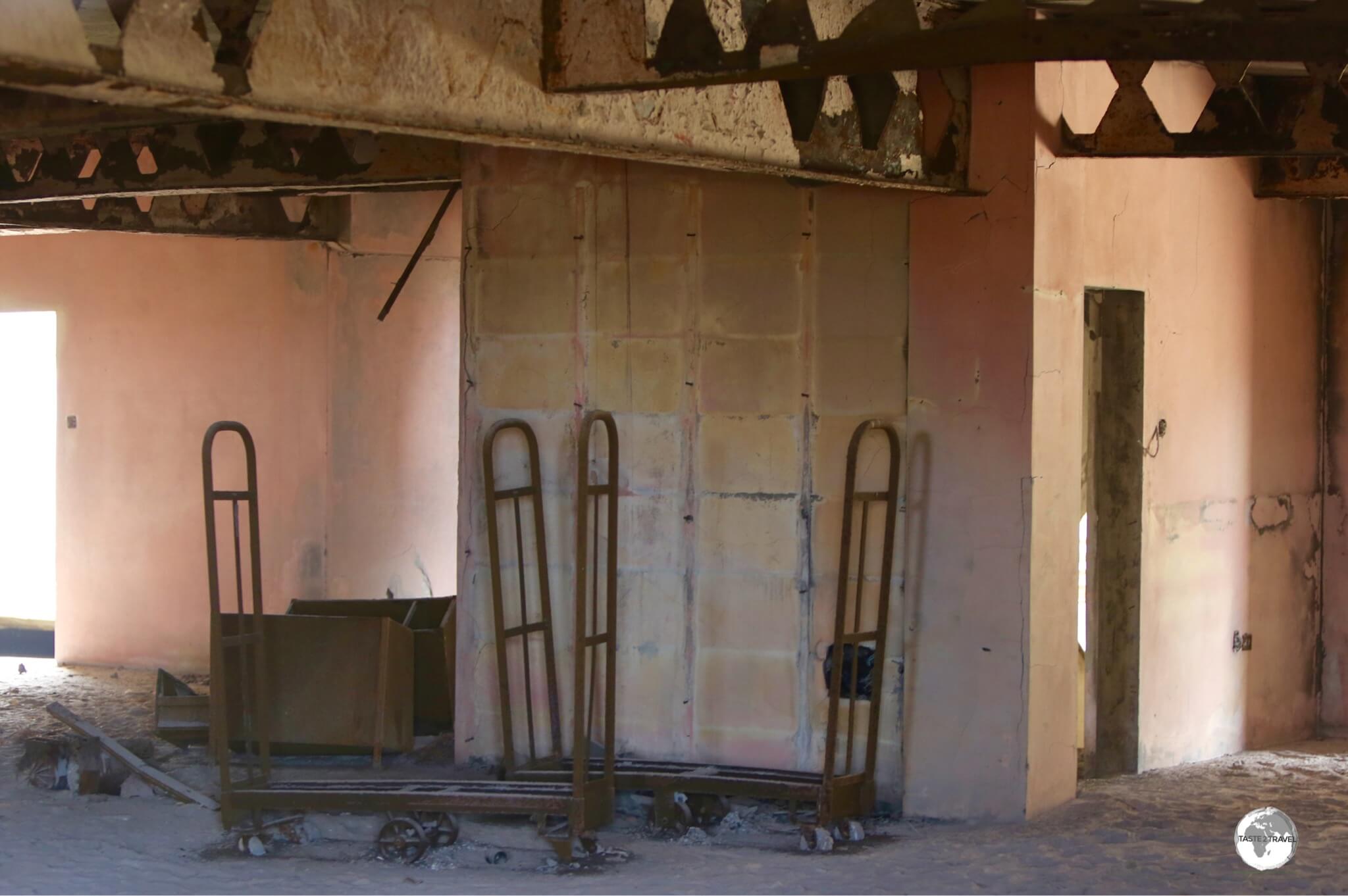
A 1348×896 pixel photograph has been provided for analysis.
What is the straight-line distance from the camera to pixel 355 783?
573 cm

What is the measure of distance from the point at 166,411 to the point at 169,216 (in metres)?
2.07

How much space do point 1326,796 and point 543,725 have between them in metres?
3.69

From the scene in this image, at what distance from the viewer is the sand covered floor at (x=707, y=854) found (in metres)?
5.04

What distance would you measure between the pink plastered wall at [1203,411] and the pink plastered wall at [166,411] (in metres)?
5.28

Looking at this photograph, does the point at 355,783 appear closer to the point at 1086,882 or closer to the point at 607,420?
the point at 607,420

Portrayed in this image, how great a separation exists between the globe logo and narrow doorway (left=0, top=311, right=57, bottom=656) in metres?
10.0

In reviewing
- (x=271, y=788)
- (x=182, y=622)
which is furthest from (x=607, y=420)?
(x=182, y=622)

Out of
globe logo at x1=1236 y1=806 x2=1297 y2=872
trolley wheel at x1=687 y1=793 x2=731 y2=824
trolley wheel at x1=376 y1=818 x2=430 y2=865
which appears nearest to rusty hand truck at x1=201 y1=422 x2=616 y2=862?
trolley wheel at x1=376 y1=818 x2=430 y2=865

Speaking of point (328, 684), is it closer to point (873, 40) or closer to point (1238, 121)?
point (873, 40)

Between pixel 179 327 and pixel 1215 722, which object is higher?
pixel 179 327

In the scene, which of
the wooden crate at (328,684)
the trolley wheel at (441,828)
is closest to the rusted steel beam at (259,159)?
the wooden crate at (328,684)

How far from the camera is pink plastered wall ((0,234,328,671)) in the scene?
30.9 ft

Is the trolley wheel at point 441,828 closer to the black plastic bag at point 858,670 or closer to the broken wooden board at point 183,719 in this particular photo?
the black plastic bag at point 858,670

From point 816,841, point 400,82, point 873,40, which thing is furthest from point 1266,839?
point 400,82
